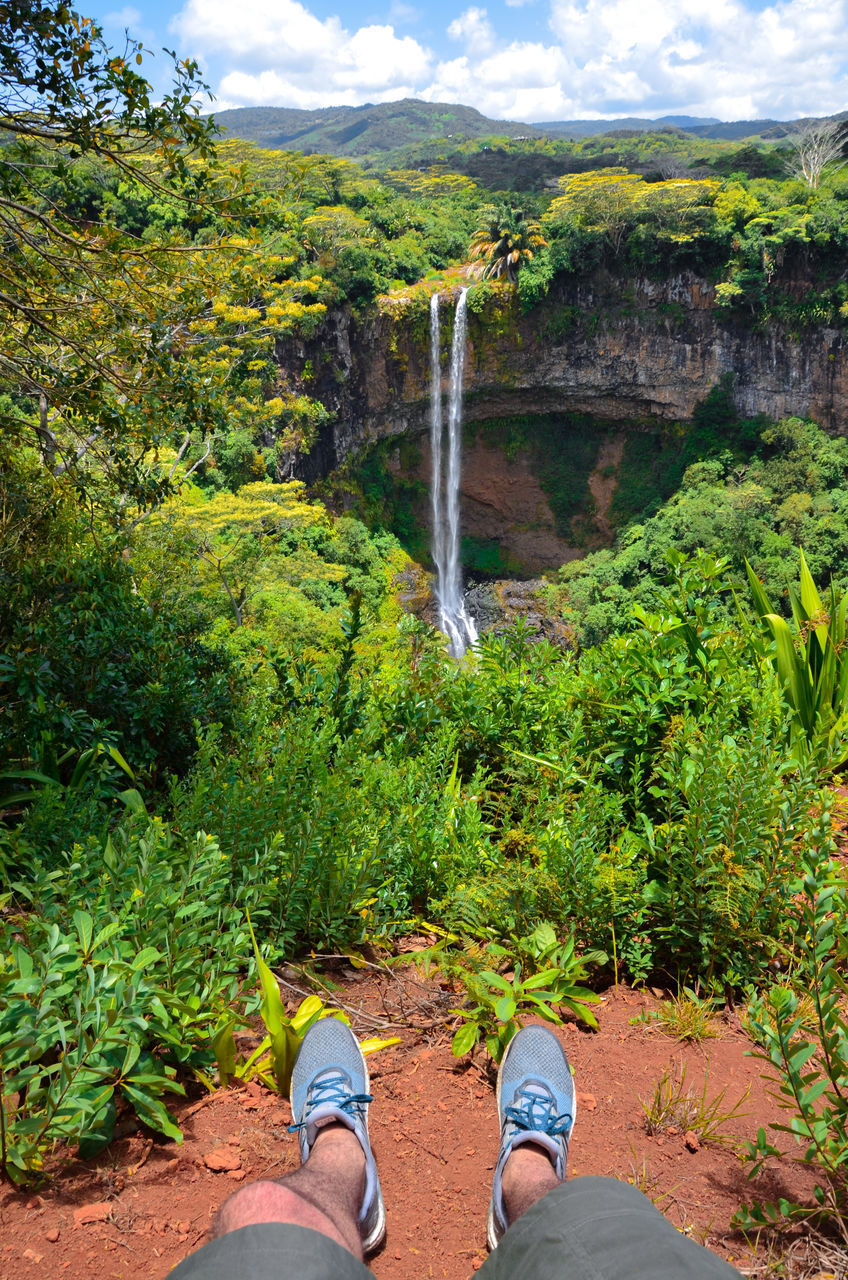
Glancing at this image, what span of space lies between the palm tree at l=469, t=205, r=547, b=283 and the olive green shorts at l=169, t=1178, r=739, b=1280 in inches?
1001

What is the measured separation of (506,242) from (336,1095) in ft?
84.0

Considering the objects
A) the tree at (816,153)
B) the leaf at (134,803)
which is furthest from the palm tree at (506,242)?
the leaf at (134,803)

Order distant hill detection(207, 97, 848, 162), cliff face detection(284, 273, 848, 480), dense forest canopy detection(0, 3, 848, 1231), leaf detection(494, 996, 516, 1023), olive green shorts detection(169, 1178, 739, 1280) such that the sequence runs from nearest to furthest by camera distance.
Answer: olive green shorts detection(169, 1178, 739, 1280) < dense forest canopy detection(0, 3, 848, 1231) < leaf detection(494, 996, 516, 1023) < cliff face detection(284, 273, 848, 480) < distant hill detection(207, 97, 848, 162)

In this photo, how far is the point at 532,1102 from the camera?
1.43m

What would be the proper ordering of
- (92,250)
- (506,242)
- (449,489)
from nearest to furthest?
(92,250) → (506,242) → (449,489)

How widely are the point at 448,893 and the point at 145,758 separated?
1228 millimetres

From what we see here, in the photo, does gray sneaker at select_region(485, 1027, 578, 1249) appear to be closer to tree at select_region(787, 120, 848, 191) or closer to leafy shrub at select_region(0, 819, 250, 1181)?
leafy shrub at select_region(0, 819, 250, 1181)

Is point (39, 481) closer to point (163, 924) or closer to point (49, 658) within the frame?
point (49, 658)

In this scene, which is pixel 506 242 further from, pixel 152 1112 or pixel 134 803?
pixel 152 1112

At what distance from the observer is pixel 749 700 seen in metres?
2.43

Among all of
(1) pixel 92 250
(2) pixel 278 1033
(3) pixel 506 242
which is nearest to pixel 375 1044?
(2) pixel 278 1033

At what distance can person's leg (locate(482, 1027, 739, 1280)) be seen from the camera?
0.92m

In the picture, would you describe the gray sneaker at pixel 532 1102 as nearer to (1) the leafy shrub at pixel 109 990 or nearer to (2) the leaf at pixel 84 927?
(1) the leafy shrub at pixel 109 990

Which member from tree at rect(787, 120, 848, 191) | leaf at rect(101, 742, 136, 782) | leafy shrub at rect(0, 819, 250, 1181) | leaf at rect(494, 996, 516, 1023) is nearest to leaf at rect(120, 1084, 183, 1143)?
leafy shrub at rect(0, 819, 250, 1181)
